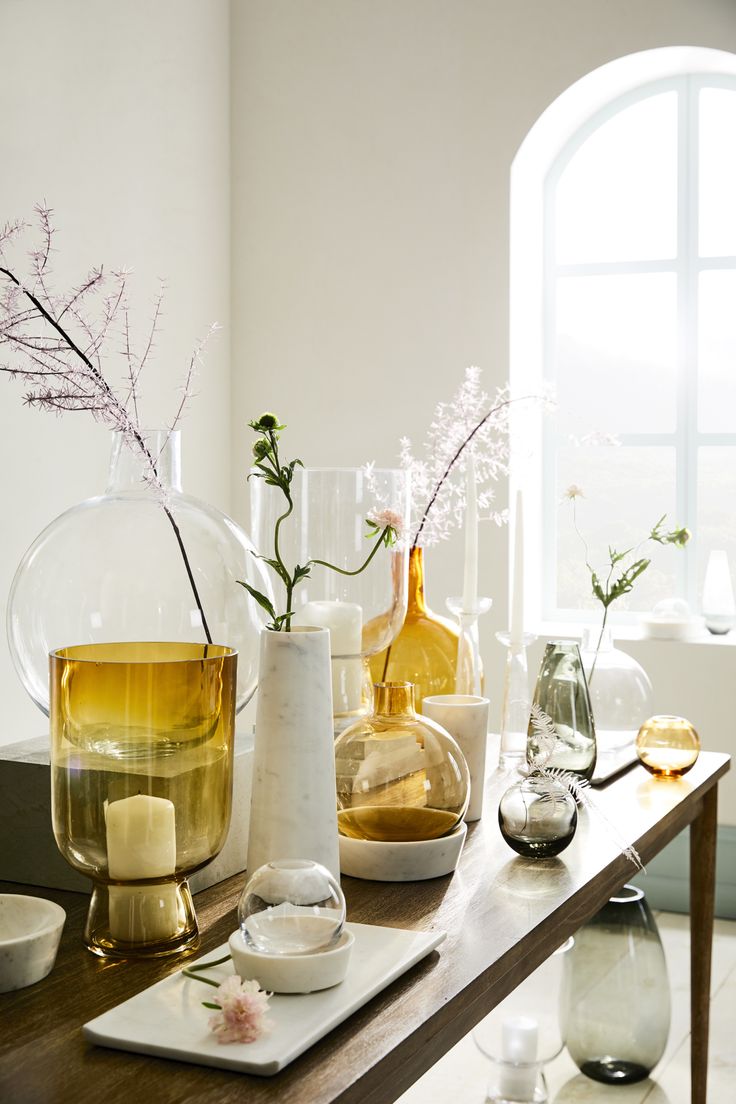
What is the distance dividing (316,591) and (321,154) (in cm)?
257

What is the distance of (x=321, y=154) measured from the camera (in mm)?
3504

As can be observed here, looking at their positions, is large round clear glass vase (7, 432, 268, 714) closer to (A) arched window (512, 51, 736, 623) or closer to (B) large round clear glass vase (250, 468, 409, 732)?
(B) large round clear glass vase (250, 468, 409, 732)

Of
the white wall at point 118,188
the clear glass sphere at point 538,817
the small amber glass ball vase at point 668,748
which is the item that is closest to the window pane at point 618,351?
the white wall at point 118,188

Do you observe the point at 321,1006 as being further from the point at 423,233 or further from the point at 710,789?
the point at 423,233

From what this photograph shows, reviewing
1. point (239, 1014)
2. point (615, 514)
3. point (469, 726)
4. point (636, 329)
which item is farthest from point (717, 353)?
point (239, 1014)

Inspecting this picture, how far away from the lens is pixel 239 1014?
2.34 ft

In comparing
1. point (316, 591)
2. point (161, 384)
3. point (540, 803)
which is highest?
point (161, 384)

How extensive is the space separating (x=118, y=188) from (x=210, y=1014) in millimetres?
2677

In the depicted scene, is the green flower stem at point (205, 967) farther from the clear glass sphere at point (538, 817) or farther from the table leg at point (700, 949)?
the table leg at point (700, 949)

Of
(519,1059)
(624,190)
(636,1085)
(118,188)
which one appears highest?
(624,190)

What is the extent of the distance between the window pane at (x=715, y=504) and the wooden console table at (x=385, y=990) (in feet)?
7.02

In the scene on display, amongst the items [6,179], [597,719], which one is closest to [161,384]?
[6,179]

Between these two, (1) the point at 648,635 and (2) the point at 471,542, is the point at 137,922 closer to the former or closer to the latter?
(2) the point at 471,542

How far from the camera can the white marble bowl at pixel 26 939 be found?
0.82 meters
